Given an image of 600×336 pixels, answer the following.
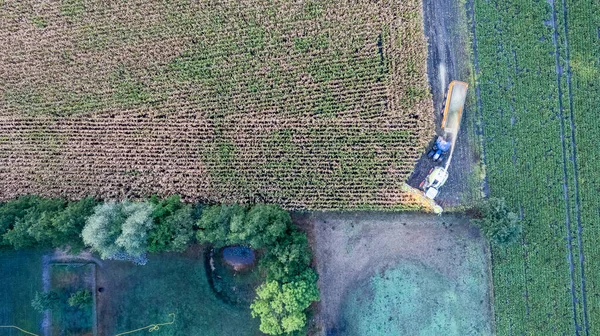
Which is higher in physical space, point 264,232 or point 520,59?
point 520,59

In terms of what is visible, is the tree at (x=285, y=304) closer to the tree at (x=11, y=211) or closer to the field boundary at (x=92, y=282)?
the field boundary at (x=92, y=282)

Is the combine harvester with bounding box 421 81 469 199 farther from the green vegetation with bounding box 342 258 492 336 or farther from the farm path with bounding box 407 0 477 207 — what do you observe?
the green vegetation with bounding box 342 258 492 336

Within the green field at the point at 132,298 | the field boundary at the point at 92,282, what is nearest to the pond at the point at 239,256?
the green field at the point at 132,298

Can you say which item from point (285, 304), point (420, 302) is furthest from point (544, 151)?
point (285, 304)

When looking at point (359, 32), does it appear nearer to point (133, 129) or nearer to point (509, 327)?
point (133, 129)

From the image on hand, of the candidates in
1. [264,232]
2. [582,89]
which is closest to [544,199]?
[582,89]

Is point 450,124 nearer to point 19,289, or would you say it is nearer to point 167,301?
point 167,301
